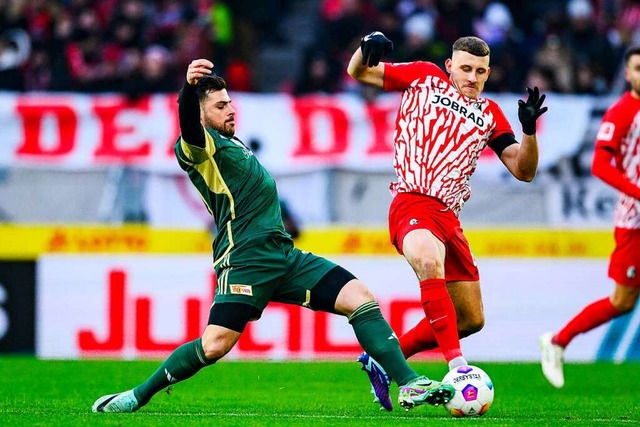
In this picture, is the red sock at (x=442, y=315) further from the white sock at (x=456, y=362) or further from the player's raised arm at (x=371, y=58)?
the player's raised arm at (x=371, y=58)

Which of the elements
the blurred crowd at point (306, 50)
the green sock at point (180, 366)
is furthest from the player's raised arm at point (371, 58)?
the blurred crowd at point (306, 50)

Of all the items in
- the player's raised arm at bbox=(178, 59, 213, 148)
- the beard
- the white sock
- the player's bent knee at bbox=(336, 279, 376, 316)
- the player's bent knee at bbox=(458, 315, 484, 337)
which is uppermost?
the player's raised arm at bbox=(178, 59, 213, 148)

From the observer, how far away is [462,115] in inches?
320

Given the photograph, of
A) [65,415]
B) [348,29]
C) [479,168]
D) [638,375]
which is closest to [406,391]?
[65,415]

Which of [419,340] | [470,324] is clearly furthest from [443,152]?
[419,340]

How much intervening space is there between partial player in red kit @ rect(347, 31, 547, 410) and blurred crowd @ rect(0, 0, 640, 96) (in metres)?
7.72

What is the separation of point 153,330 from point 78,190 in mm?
2323

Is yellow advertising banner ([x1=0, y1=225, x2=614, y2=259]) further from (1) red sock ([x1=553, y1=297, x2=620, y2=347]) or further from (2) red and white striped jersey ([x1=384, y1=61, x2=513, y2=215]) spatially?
(2) red and white striped jersey ([x1=384, y1=61, x2=513, y2=215])

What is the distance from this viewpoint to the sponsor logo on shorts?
7270 mm

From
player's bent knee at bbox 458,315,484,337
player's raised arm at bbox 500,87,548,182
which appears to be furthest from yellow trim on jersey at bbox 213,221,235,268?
player's raised arm at bbox 500,87,548,182

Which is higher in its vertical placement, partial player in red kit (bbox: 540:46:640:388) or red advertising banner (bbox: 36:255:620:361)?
partial player in red kit (bbox: 540:46:640:388)

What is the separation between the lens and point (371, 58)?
7773mm

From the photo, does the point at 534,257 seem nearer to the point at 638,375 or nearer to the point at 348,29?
the point at 638,375

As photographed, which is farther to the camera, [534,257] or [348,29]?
[348,29]
